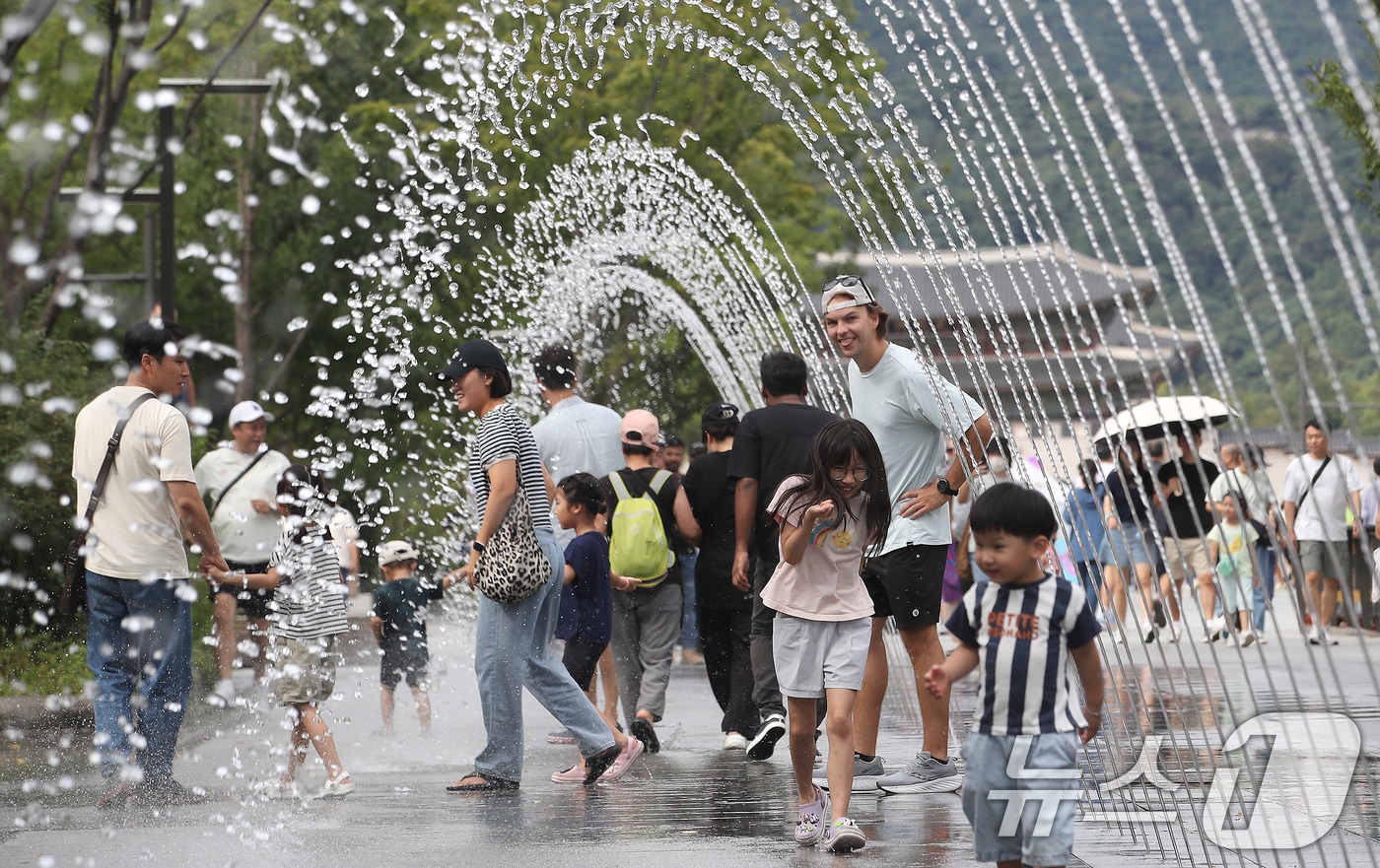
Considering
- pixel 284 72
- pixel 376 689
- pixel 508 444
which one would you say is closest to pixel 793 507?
pixel 508 444

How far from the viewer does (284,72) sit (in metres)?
28.6

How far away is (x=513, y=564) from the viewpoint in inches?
267

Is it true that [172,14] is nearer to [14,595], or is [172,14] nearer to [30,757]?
[14,595]

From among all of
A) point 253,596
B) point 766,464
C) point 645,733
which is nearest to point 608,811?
point 766,464

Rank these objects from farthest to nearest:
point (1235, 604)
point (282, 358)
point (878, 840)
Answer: point (282, 358) → point (1235, 604) → point (878, 840)

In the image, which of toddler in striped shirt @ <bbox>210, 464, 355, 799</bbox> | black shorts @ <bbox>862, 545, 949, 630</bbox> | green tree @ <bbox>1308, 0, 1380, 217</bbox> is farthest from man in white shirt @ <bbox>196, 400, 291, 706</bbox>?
green tree @ <bbox>1308, 0, 1380, 217</bbox>

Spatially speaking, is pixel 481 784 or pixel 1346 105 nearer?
pixel 481 784

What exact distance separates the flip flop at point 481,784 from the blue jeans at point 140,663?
116cm

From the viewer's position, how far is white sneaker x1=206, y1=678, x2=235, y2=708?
31.9 ft

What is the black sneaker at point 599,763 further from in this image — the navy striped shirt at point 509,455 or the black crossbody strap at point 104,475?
the black crossbody strap at point 104,475

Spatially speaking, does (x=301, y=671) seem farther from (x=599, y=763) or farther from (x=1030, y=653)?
(x=1030, y=653)

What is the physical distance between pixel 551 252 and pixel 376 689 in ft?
39.5

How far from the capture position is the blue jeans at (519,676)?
6.84 metres

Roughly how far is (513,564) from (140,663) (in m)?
1.55
